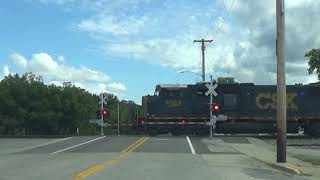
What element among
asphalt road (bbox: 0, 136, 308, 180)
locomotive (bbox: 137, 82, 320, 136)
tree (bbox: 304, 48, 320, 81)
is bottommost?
asphalt road (bbox: 0, 136, 308, 180)

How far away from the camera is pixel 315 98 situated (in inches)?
1827

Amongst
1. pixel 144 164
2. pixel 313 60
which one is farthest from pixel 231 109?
pixel 313 60

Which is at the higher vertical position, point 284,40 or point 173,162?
point 284,40

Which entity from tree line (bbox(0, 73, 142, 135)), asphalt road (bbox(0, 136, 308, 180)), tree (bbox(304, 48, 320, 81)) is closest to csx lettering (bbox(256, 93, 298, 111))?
asphalt road (bbox(0, 136, 308, 180))

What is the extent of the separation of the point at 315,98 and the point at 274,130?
12.9 feet

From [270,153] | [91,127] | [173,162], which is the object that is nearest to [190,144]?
[270,153]

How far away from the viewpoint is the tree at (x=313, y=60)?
7362 cm

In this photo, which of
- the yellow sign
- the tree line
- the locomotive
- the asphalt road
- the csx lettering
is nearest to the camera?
the asphalt road

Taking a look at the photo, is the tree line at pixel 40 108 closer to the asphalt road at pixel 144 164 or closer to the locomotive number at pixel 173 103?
the locomotive number at pixel 173 103

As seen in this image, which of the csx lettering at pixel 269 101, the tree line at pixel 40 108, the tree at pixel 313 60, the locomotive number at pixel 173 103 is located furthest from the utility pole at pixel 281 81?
the tree at pixel 313 60

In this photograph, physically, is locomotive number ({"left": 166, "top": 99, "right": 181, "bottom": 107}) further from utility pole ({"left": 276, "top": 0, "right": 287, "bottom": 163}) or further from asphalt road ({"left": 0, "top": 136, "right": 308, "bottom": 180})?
utility pole ({"left": 276, "top": 0, "right": 287, "bottom": 163})

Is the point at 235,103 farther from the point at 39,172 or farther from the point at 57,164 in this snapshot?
the point at 39,172

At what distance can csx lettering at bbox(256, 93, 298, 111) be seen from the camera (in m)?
46.5

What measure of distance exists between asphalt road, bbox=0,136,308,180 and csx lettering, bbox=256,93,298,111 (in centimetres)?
1170
